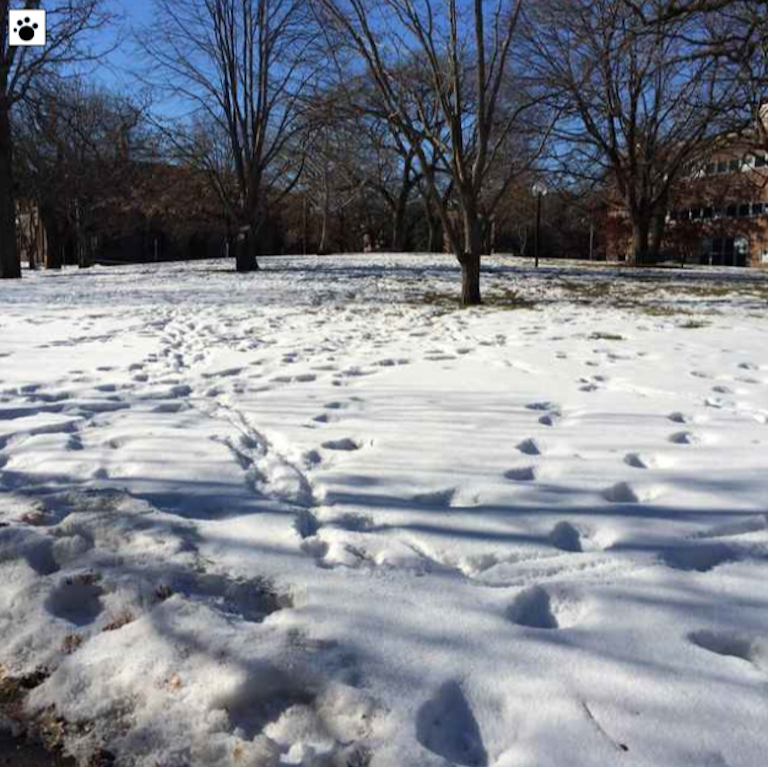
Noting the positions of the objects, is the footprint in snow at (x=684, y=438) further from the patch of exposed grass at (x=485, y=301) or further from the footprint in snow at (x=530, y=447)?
the patch of exposed grass at (x=485, y=301)

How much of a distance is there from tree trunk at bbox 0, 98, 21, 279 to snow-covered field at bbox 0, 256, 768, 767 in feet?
46.1

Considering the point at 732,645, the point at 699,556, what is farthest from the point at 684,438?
Result: the point at 732,645

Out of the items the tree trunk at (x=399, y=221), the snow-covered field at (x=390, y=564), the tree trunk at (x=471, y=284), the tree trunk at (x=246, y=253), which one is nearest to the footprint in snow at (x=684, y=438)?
the snow-covered field at (x=390, y=564)

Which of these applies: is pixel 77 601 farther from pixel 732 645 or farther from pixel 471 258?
pixel 471 258

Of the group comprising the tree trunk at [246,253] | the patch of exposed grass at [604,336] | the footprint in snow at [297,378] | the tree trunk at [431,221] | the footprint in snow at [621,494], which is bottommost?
the footprint in snow at [621,494]

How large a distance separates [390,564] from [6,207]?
1806 cm

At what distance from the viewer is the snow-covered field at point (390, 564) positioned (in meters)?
1.58

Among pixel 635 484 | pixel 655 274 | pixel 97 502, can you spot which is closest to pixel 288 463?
pixel 97 502

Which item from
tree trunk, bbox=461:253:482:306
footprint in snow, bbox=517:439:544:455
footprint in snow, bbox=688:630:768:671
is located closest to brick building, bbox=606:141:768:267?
tree trunk, bbox=461:253:482:306

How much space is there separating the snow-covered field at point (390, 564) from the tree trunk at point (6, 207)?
14.0 m

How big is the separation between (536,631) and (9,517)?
6.96 feet

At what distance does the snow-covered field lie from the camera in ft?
5.19

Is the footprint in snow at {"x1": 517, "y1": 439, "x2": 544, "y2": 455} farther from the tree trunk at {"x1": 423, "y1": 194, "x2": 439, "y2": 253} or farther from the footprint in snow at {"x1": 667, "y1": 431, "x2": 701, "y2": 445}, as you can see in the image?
the tree trunk at {"x1": 423, "y1": 194, "x2": 439, "y2": 253}

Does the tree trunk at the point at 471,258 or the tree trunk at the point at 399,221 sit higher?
the tree trunk at the point at 399,221
